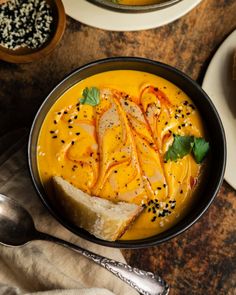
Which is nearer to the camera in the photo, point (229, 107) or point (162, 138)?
point (162, 138)

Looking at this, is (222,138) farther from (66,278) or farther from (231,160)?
(66,278)

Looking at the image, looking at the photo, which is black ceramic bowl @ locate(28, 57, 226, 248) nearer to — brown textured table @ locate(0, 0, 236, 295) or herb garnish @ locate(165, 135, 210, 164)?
herb garnish @ locate(165, 135, 210, 164)

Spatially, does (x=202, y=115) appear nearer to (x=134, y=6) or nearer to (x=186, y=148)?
(x=186, y=148)

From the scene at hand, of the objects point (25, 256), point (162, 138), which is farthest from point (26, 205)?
point (162, 138)

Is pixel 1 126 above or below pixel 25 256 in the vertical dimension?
above

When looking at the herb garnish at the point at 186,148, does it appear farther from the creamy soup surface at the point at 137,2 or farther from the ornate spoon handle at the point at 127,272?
the creamy soup surface at the point at 137,2

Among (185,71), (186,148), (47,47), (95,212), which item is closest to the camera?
(95,212)

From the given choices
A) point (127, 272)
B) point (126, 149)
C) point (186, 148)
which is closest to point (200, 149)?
point (186, 148)
